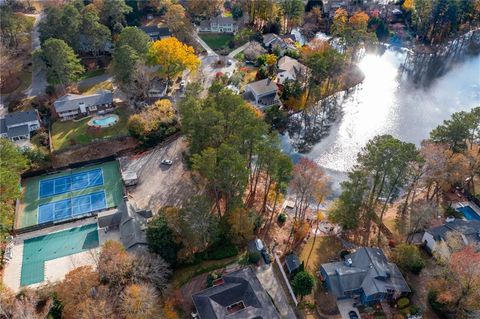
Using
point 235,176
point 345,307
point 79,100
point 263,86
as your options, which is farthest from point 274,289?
point 79,100

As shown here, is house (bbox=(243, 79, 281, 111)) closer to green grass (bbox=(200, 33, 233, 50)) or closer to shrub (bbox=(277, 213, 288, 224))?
green grass (bbox=(200, 33, 233, 50))

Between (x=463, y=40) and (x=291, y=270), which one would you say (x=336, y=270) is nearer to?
(x=291, y=270)

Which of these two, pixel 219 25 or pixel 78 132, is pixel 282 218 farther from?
pixel 219 25

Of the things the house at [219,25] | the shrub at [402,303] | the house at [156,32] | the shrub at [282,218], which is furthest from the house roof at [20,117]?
the shrub at [402,303]

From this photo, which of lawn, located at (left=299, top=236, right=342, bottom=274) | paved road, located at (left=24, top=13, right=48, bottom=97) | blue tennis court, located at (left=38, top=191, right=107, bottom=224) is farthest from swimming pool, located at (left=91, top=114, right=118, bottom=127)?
lawn, located at (left=299, top=236, right=342, bottom=274)

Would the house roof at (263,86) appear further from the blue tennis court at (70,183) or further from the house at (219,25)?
the blue tennis court at (70,183)

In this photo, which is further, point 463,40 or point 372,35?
point 463,40

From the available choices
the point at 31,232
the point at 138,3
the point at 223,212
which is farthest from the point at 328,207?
the point at 138,3
